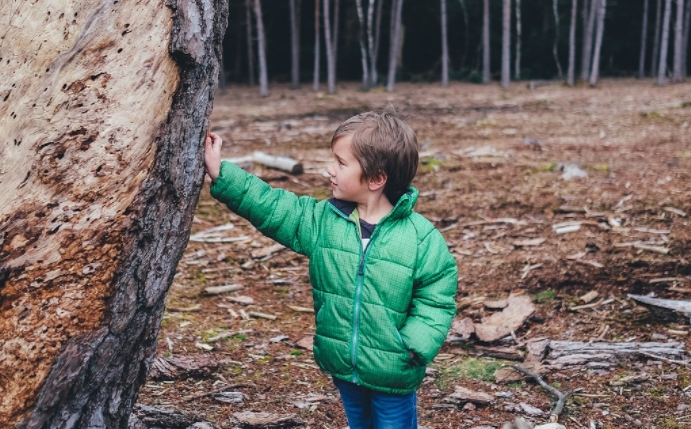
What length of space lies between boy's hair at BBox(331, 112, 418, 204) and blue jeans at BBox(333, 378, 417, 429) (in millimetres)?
884

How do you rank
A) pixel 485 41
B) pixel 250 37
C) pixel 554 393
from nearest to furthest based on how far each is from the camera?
pixel 554 393
pixel 250 37
pixel 485 41

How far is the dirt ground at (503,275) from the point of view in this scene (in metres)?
4.04

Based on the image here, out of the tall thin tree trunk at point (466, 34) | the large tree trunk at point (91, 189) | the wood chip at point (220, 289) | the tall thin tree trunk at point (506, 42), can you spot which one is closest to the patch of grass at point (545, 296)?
the wood chip at point (220, 289)

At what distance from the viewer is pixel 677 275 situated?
18.6 feet

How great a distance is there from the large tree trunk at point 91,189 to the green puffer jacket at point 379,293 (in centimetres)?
41

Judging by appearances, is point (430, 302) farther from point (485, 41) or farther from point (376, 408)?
point (485, 41)

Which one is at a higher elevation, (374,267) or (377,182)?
(377,182)

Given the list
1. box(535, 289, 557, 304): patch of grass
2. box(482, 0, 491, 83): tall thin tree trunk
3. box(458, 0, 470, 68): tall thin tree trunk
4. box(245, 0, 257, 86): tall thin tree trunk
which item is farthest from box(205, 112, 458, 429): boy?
box(458, 0, 470, 68): tall thin tree trunk

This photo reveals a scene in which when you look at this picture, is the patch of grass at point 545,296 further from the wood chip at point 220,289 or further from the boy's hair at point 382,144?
the boy's hair at point 382,144

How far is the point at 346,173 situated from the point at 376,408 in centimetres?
98

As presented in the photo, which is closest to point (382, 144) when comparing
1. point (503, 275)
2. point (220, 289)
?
point (220, 289)

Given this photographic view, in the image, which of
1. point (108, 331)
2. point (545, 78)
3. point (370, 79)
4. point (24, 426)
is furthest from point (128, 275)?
point (545, 78)

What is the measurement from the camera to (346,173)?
2934 mm

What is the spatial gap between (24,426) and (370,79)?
99.2 feet
